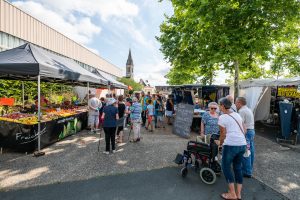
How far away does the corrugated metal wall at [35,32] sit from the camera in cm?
1704

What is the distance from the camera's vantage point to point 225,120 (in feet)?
10.6

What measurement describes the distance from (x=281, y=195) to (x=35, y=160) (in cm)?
593

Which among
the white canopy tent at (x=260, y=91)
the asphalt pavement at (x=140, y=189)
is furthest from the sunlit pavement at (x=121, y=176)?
the white canopy tent at (x=260, y=91)

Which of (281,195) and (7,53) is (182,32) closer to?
(7,53)

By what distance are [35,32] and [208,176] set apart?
24.0 metres

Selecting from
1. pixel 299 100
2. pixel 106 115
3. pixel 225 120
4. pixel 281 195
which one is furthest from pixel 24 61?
pixel 299 100

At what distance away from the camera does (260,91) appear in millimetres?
11352

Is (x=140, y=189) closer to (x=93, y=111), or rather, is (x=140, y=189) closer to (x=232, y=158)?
(x=232, y=158)

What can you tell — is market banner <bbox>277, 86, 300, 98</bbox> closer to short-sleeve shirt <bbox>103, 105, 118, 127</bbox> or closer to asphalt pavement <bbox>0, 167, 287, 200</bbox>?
asphalt pavement <bbox>0, 167, 287, 200</bbox>

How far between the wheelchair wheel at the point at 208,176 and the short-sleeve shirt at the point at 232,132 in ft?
3.50

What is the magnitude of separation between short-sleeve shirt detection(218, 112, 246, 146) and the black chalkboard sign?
16.3 feet

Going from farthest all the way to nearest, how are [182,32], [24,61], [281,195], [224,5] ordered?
[182,32] → [224,5] → [24,61] → [281,195]

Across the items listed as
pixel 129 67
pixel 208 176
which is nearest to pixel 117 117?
pixel 208 176

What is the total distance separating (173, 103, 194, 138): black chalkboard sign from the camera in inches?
323
